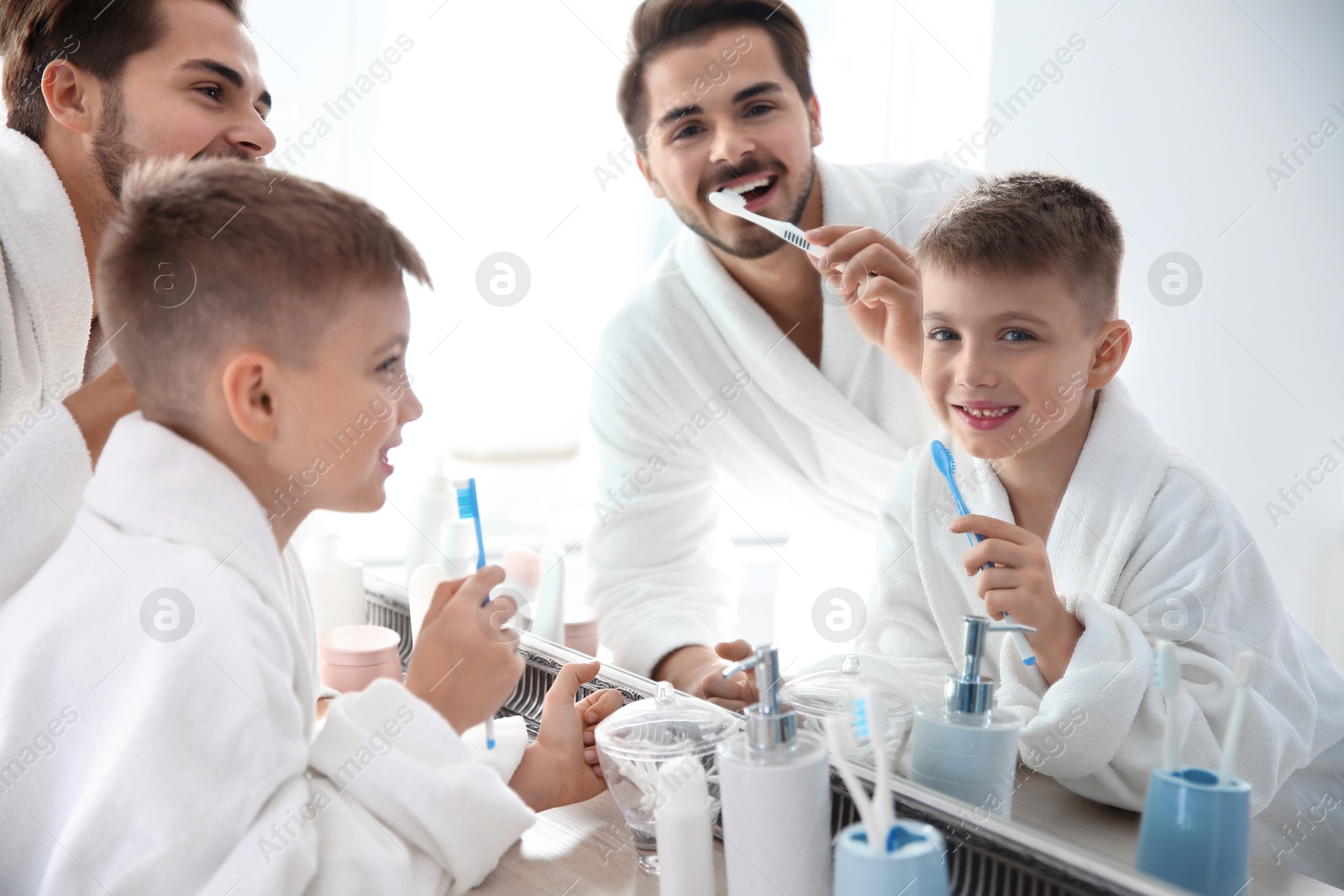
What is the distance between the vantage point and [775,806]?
0.55 m

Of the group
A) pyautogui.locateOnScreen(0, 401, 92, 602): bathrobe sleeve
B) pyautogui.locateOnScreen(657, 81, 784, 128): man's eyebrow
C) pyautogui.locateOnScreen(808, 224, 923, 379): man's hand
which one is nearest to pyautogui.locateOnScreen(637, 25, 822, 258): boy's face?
pyautogui.locateOnScreen(657, 81, 784, 128): man's eyebrow

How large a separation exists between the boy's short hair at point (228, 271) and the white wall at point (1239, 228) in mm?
596

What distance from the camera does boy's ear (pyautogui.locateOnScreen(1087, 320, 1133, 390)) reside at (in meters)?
0.73

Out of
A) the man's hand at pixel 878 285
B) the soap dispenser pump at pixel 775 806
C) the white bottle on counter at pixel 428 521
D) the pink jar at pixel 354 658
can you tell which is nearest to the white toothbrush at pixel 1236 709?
the soap dispenser pump at pixel 775 806

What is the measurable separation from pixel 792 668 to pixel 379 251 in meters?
0.40

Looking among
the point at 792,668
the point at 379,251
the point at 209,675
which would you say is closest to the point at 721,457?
the point at 792,668

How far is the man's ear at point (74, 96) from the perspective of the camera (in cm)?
98

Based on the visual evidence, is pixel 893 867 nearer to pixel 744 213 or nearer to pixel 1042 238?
pixel 1042 238

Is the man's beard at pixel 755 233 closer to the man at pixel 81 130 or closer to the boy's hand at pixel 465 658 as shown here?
the man at pixel 81 130

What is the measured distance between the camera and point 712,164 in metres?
1.12

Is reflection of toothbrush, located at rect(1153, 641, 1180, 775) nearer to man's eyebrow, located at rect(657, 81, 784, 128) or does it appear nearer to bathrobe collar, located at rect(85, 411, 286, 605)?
bathrobe collar, located at rect(85, 411, 286, 605)

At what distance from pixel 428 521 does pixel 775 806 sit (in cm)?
66

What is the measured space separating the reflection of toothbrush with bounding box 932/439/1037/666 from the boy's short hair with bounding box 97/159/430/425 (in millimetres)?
442

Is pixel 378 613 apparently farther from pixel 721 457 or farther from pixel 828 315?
pixel 828 315
